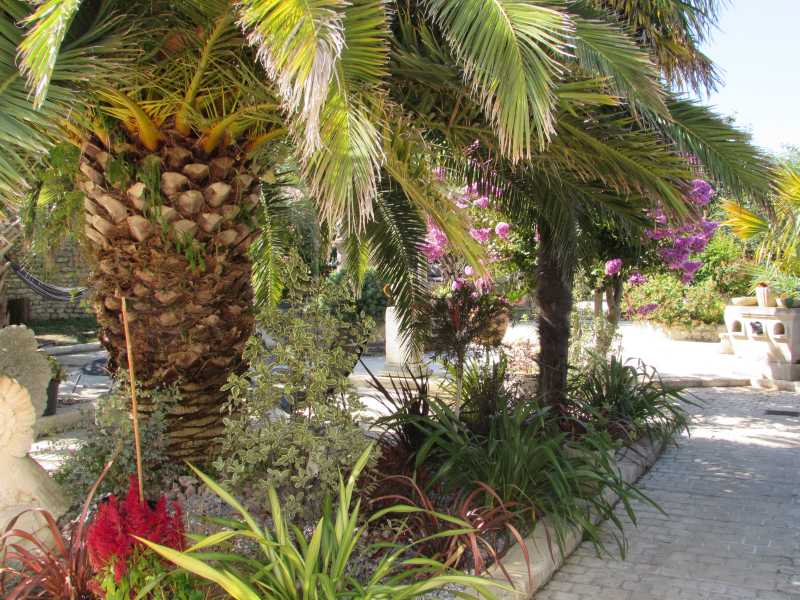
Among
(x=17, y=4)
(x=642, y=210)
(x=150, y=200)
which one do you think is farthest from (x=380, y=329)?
(x=17, y=4)

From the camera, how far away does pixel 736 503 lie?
19.3ft

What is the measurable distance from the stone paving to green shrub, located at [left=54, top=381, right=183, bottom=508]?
248 centimetres

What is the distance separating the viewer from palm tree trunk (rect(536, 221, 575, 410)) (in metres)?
7.10

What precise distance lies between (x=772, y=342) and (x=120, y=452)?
10758 millimetres

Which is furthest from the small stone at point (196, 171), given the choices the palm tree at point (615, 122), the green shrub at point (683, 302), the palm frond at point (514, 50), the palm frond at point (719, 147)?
the green shrub at point (683, 302)

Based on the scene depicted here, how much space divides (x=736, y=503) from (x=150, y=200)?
15.9 feet

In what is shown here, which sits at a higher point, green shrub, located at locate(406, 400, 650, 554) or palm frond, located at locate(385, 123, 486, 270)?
palm frond, located at locate(385, 123, 486, 270)

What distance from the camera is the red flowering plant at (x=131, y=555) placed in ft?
10.3

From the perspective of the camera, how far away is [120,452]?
184 inches

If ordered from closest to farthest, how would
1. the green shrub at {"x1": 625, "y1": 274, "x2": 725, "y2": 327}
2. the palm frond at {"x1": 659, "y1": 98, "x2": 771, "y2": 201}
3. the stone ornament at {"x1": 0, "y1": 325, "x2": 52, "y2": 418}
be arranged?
the palm frond at {"x1": 659, "y1": 98, "x2": 771, "y2": 201}
the stone ornament at {"x1": 0, "y1": 325, "x2": 52, "y2": 418}
the green shrub at {"x1": 625, "y1": 274, "x2": 725, "y2": 327}

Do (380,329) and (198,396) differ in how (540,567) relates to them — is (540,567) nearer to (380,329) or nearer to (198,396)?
(198,396)

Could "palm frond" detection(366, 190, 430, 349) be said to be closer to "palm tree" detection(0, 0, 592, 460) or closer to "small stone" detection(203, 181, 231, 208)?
"palm tree" detection(0, 0, 592, 460)

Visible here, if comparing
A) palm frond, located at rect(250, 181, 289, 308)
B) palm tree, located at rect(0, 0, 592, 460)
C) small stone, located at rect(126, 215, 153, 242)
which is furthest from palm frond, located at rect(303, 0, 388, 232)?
palm frond, located at rect(250, 181, 289, 308)

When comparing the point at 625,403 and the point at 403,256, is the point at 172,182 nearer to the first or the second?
the point at 403,256
